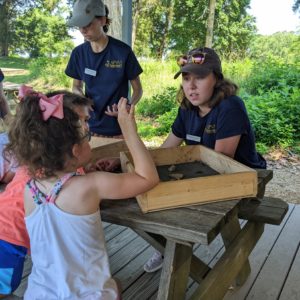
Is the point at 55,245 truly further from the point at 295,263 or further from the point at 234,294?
the point at 295,263

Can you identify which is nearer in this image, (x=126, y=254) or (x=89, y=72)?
(x=126, y=254)

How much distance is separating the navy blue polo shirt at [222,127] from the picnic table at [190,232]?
0.26 metres

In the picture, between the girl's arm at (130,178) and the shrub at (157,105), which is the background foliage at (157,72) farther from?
the girl's arm at (130,178)

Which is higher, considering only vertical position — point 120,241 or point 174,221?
point 174,221

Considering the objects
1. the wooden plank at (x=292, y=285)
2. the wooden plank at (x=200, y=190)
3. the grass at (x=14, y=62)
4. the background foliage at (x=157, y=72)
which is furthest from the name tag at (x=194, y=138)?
the grass at (x=14, y=62)

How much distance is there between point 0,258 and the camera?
1.40 meters

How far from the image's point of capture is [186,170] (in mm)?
1610

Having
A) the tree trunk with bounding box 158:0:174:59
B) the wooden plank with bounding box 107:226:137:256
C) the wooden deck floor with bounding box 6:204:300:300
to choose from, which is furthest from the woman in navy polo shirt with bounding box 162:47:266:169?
the tree trunk with bounding box 158:0:174:59

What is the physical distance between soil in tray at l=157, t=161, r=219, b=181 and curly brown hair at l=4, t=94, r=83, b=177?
0.45m

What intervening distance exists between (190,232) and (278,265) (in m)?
1.46

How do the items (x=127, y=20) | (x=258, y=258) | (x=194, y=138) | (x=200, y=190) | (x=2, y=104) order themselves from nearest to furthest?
(x=200, y=190)
(x=194, y=138)
(x=258, y=258)
(x=2, y=104)
(x=127, y=20)

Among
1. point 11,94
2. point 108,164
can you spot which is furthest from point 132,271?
point 11,94

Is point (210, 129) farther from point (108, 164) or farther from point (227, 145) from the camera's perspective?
point (108, 164)

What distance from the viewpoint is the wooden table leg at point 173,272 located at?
4.41 ft
